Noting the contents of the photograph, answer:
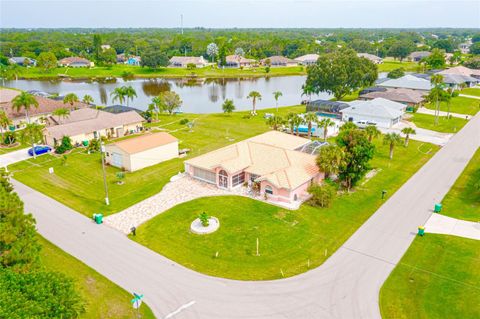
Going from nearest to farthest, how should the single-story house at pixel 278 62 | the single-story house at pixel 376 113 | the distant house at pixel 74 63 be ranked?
1. the single-story house at pixel 376 113
2. the distant house at pixel 74 63
3. the single-story house at pixel 278 62

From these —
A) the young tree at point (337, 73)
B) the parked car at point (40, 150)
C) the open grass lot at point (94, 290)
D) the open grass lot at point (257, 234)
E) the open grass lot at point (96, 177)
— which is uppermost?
the young tree at point (337, 73)

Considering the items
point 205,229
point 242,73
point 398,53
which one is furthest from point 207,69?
point 205,229

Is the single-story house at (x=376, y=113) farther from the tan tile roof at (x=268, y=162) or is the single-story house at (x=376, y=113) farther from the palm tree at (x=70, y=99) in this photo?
the palm tree at (x=70, y=99)

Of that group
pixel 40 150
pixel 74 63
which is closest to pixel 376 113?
pixel 40 150

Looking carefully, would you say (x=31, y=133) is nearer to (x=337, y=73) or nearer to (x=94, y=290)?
(x=94, y=290)

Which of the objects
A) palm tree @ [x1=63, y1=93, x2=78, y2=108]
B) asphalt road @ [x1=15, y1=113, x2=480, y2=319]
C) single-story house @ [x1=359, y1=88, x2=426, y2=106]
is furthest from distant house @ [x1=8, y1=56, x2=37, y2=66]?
asphalt road @ [x1=15, y1=113, x2=480, y2=319]

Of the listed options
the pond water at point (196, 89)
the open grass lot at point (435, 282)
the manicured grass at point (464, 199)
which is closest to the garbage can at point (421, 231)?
the open grass lot at point (435, 282)
